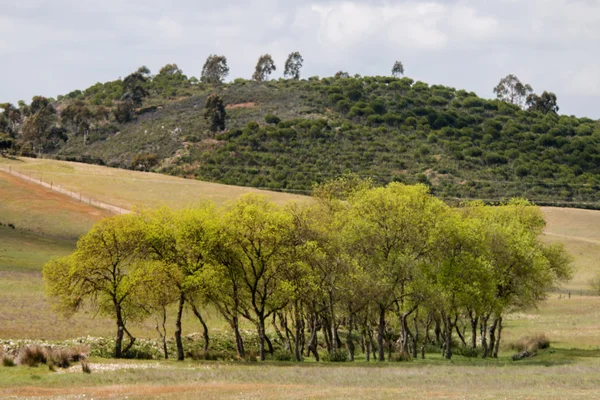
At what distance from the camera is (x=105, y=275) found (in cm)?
5034

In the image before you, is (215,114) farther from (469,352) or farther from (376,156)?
(469,352)

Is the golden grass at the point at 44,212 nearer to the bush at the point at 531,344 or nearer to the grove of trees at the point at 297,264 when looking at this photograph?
the grove of trees at the point at 297,264

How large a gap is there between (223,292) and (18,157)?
392 ft

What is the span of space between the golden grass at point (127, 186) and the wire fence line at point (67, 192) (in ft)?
4.16

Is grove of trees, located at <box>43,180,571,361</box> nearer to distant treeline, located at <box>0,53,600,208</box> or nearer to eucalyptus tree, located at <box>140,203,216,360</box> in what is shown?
eucalyptus tree, located at <box>140,203,216,360</box>

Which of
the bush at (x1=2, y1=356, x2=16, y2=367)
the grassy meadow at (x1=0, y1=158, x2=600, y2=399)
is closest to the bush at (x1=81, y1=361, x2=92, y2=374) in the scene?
the grassy meadow at (x1=0, y1=158, x2=600, y2=399)

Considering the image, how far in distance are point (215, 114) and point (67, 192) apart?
71814mm

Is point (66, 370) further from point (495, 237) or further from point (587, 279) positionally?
point (587, 279)

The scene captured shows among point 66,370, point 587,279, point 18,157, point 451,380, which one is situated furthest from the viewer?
point 18,157

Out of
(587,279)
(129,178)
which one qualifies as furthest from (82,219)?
(587,279)

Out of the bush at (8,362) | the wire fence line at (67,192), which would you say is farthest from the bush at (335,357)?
the wire fence line at (67,192)

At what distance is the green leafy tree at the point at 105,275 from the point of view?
160 ft

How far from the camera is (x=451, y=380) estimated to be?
3562 cm

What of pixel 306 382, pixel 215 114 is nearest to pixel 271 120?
pixel 215 114
